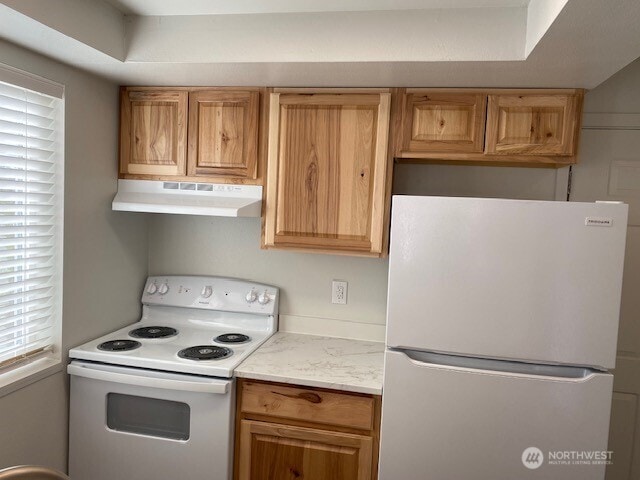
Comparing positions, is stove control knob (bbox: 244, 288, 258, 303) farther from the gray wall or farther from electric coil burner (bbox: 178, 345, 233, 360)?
the gray wall

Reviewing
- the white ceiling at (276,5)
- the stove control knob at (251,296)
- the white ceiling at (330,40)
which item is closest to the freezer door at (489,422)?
the stove control knob at (251,296)

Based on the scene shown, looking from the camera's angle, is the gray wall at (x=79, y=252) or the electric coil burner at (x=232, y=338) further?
the electric coil burner at (x=232, y=338)

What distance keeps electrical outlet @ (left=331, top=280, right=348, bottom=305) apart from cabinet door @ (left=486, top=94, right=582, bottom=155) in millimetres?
966

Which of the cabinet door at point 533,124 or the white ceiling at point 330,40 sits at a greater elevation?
the white ceiling at point 330,40

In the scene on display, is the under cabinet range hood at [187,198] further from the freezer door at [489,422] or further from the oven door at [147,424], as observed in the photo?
the freezer door at [489,422]

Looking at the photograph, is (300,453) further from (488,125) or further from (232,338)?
(488,125)

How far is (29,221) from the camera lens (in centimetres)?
191

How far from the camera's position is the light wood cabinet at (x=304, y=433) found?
6.43 feet

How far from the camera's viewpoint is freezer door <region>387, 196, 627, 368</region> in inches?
64.2

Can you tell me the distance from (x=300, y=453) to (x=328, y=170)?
46.7 inches

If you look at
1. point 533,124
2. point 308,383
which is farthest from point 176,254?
point 533,124

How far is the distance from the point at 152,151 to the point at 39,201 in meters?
0.57

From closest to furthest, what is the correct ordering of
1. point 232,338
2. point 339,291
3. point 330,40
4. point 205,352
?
point 330,40 → point 205,352 → point 232,338 → point 339,291

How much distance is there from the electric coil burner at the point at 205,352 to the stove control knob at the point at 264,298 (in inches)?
14.4
